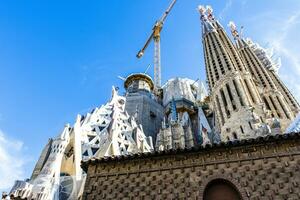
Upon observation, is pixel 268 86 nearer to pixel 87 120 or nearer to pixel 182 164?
pixel 87 120

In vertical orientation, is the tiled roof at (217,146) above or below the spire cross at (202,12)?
below

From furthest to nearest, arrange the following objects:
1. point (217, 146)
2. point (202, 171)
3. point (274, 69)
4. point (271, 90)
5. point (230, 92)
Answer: point (274, 69) → point (271, 90) → point (230, 92) → point (217, 146) → point (202, 171)

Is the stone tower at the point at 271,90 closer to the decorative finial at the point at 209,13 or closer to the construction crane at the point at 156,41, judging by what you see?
the decorative finial at the point at 209,13

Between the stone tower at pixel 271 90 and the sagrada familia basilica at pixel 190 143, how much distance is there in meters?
0.10

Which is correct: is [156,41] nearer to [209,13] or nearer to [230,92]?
[209,13]

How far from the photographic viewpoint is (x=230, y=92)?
2877 centimetres

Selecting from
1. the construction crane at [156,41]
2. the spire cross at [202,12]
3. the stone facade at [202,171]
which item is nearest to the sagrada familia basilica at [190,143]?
the stone facade at [202,171]

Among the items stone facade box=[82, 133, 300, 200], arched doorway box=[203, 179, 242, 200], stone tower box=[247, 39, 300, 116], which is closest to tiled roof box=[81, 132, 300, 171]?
stone facade box=[82, 133, 300, 200]

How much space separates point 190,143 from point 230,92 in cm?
637

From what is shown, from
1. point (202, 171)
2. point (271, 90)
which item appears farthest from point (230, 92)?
point (202, 171)

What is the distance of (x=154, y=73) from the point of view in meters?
54.5

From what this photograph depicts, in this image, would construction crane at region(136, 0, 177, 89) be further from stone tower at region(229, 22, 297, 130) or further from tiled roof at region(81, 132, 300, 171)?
tiled roof at region(81, 132, 300, 171)

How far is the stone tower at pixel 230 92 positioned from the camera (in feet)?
79.4

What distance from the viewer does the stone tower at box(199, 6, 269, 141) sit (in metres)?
24.2
